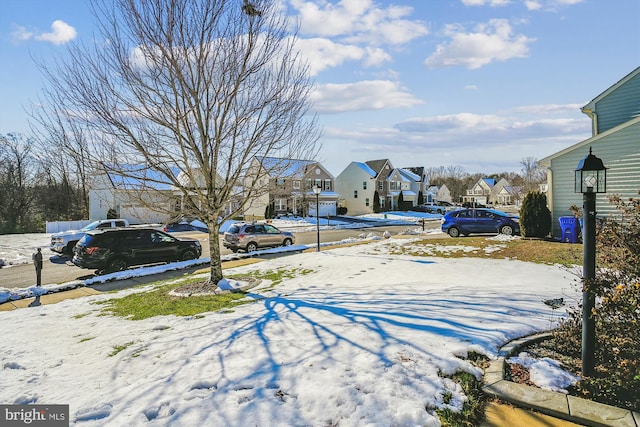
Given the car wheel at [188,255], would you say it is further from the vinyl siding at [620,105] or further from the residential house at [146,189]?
the vinyl siding at [620,105]

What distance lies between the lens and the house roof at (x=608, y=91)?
14.4 metres

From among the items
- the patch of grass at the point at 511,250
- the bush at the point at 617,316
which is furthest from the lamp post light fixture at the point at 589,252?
the patch of grass at the point at 511,250

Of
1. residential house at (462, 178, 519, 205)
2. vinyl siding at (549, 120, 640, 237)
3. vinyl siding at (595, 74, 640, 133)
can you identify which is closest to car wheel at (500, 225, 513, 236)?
vinyl siding at (549, 120, 640, 237)

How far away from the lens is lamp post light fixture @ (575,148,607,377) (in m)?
4.02

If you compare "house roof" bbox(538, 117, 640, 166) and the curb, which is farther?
"house roof" bbox(538, 117, 640, 166)

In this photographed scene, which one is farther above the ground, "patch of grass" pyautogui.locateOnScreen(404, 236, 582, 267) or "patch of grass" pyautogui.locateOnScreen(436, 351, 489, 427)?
"patch of grass" pyautogui.locateOnScreen(404, 236, 582, 267)

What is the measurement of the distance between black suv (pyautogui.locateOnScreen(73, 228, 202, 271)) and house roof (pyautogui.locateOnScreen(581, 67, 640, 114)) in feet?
60.2

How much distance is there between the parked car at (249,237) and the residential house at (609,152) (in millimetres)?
12997

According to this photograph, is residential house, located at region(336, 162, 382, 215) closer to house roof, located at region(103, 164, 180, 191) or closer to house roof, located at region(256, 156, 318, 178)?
house roof, located at region(256, 156, 318, 178)

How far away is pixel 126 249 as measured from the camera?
44.3 feet

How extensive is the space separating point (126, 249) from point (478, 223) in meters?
16.4

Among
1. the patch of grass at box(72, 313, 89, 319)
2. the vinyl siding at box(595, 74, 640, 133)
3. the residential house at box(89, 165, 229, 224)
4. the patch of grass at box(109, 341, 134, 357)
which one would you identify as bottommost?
the patch of grass at box(72, 313, 89, 319)

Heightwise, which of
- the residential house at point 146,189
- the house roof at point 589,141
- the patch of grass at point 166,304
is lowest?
the patch of grass at point 166,304

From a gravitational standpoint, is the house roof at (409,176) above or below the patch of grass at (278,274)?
above
